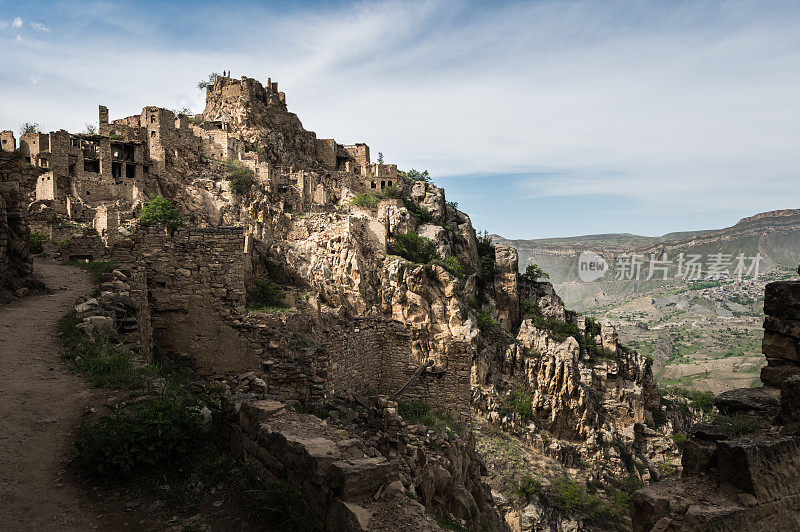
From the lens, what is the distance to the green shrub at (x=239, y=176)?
42.0 m

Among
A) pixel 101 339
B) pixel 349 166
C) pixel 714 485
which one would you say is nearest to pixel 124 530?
pixel 101 339

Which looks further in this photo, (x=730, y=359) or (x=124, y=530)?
(x=730, y=359)

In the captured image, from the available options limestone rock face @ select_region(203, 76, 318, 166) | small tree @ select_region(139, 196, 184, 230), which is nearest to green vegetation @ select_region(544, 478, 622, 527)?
small tree @ select_region(139, 196, 184, 230)

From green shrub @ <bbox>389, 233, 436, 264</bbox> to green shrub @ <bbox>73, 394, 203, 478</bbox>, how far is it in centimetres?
3892

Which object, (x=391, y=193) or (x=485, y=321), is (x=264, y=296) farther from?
(x=391, y=193)

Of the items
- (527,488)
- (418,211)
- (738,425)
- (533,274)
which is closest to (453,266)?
(418,211)

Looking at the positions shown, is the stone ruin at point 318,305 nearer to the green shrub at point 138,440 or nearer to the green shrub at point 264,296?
the green shrub at point 138,440

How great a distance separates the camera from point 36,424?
530cm

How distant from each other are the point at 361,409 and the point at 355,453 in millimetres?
3941

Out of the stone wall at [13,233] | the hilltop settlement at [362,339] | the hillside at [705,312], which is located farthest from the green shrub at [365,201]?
the hillside at [705,312]

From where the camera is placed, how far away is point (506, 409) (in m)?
37.5

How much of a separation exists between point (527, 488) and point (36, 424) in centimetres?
2923

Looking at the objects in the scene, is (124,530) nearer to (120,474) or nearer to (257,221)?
(120,474)

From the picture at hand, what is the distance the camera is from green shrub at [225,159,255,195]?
138ft
